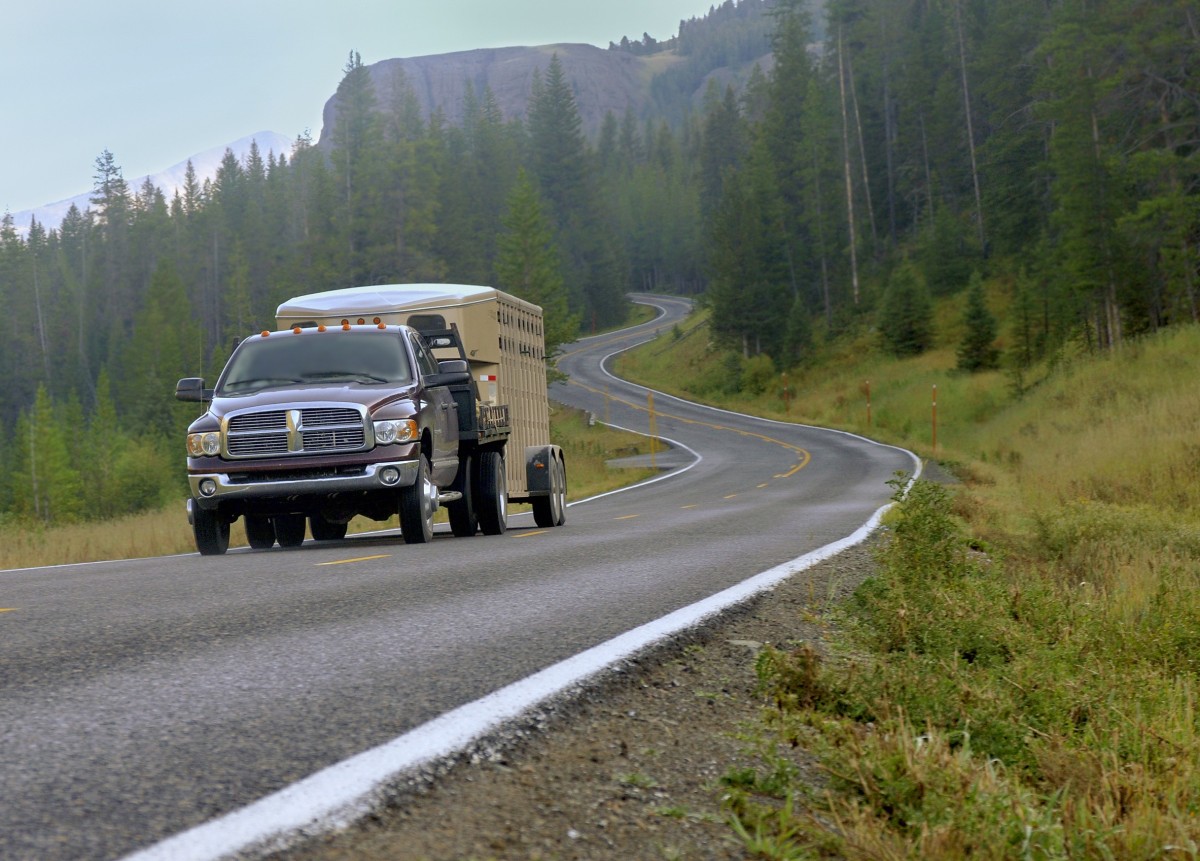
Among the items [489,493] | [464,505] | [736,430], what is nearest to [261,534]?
[464,505]

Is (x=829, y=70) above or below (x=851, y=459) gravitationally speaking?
above

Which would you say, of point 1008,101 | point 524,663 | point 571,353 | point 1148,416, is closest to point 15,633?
point 524,663

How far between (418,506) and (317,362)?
2030mm

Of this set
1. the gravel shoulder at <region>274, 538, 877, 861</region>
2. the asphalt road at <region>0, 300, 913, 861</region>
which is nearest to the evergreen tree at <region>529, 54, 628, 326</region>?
the asphalt road at <region>0, 300, 913, 861</region>

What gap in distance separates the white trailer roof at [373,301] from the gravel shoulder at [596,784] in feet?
36.3

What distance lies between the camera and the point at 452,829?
304 cm

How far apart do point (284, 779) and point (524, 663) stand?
6.54ft

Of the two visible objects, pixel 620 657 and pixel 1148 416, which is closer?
pixel 620 657

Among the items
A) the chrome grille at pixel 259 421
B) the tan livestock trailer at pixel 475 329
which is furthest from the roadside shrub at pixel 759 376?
the chrome grille at pixel 259 421

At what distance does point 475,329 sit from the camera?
16.4 m

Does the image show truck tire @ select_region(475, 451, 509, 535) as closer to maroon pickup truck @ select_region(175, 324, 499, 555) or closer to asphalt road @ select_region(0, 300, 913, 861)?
maroon pickup truck @ select_region(175, 324, 499, 555)

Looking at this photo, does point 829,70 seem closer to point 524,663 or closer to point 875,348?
point 875,348

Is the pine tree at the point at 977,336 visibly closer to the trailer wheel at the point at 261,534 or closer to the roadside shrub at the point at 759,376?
the roadside shrub at the point at 759,376

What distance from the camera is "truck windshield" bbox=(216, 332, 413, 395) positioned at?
12.7 meters
